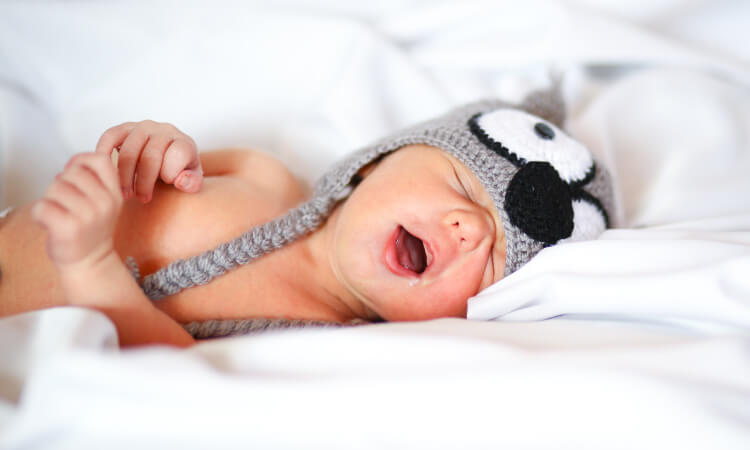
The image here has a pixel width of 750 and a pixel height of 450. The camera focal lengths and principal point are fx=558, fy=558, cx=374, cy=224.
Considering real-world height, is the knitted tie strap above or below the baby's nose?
below

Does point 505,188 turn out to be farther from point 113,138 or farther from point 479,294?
point 113,138

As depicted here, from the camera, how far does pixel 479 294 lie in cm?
96

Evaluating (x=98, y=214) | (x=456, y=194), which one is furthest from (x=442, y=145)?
(x=98, y=214)

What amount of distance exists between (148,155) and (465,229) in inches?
21.3

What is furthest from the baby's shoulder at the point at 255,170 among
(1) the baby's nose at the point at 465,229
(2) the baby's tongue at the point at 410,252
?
(1) the baby's nose at the point at 465,229

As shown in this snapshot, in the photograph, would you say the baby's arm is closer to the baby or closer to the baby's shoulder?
the baby

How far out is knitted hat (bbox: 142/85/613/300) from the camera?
94 centimetres

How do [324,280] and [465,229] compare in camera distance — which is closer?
[465,229]

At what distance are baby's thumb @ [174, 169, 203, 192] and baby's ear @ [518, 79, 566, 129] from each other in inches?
28.1

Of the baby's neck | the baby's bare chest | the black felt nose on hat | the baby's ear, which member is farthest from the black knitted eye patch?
the baby's bare chest

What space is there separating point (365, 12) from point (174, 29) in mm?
567

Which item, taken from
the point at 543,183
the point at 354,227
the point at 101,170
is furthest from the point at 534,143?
the point at 101,170

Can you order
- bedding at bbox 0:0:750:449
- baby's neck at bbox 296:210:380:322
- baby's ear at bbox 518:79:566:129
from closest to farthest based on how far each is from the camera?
1. bedding at bbox 0:0:750:449
2. baby's neck at bbox 296:210:380:322
3. baby's ear at bbox 518:79:566:129

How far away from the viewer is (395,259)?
1010 millimetres
